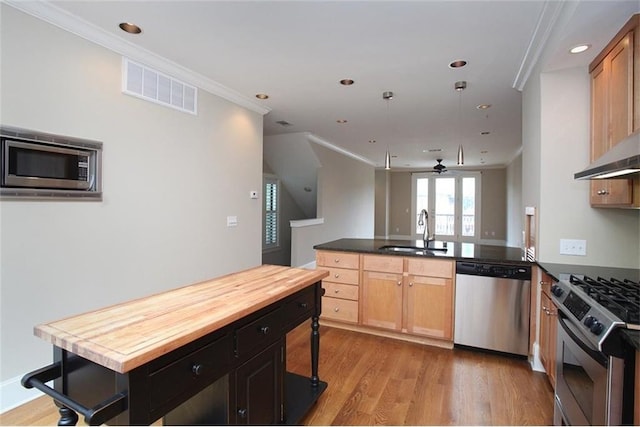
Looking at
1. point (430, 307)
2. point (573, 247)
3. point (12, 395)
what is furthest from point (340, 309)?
point (12, 395)

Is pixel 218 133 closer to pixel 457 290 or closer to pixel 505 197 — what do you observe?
pixel 457 290

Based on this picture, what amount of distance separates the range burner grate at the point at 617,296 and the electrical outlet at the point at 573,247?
0.67 metres

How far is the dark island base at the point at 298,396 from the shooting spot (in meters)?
1.88

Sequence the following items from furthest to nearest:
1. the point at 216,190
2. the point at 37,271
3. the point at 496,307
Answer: the point at 216,190 → the point at 496,307 → the point at 37,271

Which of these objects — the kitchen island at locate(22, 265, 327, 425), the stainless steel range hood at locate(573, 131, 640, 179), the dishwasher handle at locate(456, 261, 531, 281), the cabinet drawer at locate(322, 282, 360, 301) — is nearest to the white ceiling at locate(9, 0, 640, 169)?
the stainless steel range hood at locate(573, 131, 640, 179)

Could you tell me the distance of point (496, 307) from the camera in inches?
113

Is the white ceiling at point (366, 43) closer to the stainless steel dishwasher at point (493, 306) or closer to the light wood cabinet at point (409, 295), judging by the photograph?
the stainless steel dishwasher at point (493, 306)

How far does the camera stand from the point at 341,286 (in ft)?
11.5

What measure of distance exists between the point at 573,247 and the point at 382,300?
1.67 m

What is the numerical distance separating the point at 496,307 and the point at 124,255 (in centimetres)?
320

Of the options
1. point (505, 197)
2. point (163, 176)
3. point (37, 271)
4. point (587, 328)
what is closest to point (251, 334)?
point (587, 328)

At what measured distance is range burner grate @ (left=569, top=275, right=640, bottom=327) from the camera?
50.9 inches

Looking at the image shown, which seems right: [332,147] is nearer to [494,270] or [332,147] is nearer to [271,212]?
[271,212]

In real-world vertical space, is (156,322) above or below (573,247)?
below
